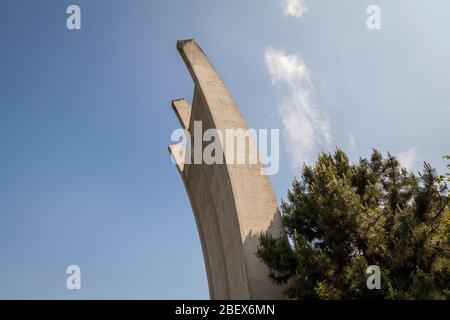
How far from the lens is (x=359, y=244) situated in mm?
9047

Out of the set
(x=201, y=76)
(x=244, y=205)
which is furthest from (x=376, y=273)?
(x=201, y=76)

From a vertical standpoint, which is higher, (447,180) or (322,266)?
(447,180)

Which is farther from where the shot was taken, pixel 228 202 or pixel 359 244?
pixel 228 202

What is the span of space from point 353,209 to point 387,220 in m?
0.81

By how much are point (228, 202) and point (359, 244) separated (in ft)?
13.1

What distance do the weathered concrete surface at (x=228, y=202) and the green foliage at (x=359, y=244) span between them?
549 millimetres

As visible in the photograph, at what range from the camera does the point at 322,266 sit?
8234 mm

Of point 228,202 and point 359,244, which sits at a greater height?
point 228,202

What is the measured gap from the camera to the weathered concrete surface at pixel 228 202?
9.80 m

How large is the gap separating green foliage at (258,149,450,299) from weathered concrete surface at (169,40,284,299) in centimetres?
55

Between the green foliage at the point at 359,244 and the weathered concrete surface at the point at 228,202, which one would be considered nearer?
the green foliage at the point at 359,244
